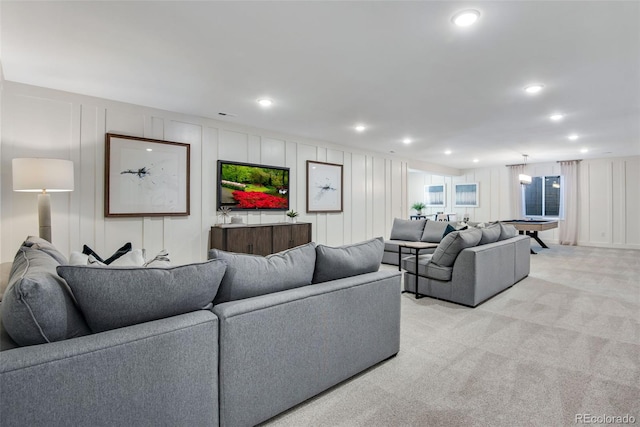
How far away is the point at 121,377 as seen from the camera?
119 centimetres

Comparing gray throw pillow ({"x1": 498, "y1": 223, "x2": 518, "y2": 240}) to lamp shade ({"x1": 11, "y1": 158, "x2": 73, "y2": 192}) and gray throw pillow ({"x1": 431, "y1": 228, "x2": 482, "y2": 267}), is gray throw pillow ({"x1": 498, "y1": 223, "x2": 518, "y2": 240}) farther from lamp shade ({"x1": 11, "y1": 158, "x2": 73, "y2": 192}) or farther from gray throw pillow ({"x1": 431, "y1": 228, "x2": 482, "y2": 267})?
lamp shade ({"x1": 11, "y1": 158, "x2": 73, "y2": 192})

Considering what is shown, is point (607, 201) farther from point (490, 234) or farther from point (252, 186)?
point (252, 186)


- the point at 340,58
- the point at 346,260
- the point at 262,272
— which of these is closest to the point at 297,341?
the point at 262,272

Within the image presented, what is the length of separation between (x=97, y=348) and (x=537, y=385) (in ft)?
7.84

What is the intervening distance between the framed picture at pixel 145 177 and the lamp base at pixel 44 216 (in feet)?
2.16

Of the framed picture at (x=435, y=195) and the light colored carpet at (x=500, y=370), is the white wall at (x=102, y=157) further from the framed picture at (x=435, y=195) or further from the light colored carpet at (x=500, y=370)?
the framed picture at (x=435, y=195)

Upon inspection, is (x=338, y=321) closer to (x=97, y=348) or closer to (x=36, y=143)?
(x=97, y=348)

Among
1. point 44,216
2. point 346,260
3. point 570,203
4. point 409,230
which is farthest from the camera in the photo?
point 570,203

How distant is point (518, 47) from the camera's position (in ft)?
8.32

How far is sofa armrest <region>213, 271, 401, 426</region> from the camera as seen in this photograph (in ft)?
4.94

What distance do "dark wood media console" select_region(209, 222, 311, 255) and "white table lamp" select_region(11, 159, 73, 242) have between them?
1.81m

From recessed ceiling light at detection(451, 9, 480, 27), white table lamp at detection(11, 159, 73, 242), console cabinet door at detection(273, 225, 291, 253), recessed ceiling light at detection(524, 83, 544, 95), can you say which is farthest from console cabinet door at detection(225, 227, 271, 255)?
recessed ceiling light at detection(524, 83, 544, 95)

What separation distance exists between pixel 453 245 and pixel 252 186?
3095 mm

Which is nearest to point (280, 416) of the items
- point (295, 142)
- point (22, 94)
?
point (22, 94)
